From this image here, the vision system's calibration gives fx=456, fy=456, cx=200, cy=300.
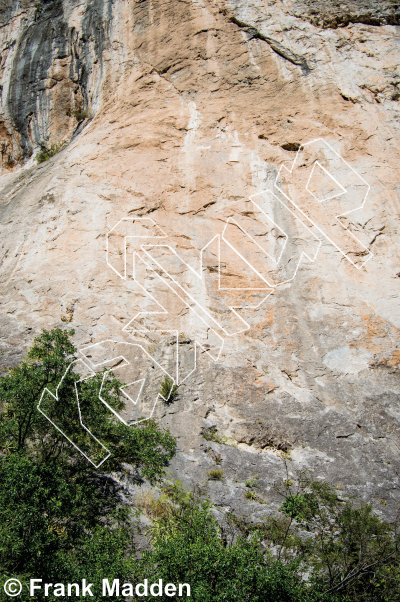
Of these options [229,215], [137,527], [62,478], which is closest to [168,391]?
[137,527]

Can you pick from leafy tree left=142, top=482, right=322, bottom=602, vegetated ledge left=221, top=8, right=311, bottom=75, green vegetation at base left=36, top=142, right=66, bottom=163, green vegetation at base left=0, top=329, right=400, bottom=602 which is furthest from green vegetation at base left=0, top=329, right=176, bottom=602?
vegetated ledge left=221, top=8, right=311, bottom=75

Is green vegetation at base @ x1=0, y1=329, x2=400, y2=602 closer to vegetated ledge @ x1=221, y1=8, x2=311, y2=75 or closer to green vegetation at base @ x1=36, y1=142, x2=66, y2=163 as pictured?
green vegetation at base @ x1=36, y1=142, x2=66, y2=163

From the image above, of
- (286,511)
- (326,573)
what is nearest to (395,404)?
(286,511)

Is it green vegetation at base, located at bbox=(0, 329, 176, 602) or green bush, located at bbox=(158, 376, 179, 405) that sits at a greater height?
green vegetation at base, located at bbox=(0, 329, 176, 602)

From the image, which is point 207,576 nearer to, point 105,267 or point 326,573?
point 326,573

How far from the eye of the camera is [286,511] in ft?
26.2

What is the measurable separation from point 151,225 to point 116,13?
10217 millimetres

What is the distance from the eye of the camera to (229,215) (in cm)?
1331

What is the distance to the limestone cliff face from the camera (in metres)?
9.84

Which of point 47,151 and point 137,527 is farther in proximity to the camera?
point 47,151

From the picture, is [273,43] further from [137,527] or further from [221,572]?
[221,572]

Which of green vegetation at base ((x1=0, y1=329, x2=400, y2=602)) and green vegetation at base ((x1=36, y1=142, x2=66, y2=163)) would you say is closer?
green vegetation at base ((x1=0, y1=329, x2=400, y2=602))

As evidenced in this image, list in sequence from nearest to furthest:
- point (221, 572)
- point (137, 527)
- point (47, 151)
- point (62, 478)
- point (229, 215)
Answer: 1. point (221, 572)
2. point (62, 478)
3. point (137, 527)
4. point (229, 215)
5. point (47, 151)

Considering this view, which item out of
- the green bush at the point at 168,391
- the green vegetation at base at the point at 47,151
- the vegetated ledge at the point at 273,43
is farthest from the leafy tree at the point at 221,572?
the vegetated ledge at the point at 273,43
